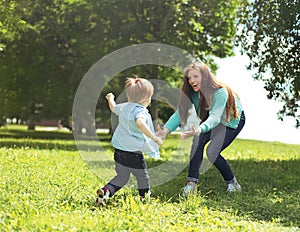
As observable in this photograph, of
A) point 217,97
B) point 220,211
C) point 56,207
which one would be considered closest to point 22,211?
point 56,207

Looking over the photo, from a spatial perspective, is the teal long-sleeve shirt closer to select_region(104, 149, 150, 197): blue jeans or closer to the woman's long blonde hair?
the woman's long blonde hair

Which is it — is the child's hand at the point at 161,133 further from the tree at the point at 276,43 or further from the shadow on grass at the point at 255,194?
the tree at the point at 276,43

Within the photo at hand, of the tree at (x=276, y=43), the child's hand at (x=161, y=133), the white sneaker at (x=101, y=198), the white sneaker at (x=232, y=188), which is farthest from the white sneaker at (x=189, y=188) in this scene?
the tree at (x=276, y=43)

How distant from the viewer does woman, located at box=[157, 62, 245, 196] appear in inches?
296

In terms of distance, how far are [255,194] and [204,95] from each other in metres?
1.81

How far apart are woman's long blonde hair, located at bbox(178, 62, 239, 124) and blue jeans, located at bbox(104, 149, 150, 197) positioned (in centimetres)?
136

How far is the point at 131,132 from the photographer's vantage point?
6688 millimetres

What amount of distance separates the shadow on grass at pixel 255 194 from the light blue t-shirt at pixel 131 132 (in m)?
0.87

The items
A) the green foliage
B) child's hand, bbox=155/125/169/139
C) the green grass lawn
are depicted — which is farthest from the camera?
the green foliage

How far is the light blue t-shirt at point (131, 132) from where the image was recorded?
6.62m

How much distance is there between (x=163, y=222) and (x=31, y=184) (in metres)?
2.78

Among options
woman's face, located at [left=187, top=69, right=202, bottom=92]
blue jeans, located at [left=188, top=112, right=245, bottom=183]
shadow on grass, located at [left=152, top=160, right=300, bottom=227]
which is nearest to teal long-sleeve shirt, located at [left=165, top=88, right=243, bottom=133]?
blue jeans, located at [left=188, top=112, right=245, bottom=183]

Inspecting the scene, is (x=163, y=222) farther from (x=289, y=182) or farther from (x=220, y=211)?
(x=289, y=182)

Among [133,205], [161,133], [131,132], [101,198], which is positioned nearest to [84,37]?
[161,133]
